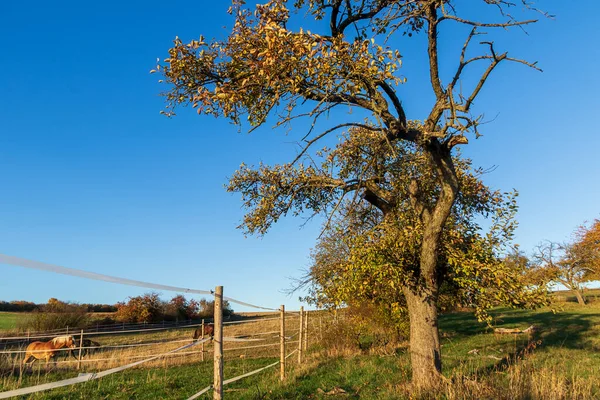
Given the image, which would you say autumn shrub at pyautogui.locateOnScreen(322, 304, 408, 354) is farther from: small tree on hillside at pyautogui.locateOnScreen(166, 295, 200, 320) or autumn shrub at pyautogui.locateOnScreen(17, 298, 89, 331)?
small tree on hillside at pyautogui.locateOnScreen(166, 295, 200, 320)

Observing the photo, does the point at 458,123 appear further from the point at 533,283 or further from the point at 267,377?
the point at 267,377

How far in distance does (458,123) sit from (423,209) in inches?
143

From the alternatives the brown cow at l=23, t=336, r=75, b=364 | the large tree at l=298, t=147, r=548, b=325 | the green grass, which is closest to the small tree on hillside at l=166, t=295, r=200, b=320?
the green grass

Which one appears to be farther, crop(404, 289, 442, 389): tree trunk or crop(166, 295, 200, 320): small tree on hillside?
crop(166, 295, 200, 320): small tree on hillside

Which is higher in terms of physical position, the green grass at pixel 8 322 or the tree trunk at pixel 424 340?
the tree trunk at pixel 424 340

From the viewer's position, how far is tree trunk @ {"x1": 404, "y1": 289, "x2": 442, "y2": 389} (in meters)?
9.90

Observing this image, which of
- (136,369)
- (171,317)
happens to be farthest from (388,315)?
(171,317)

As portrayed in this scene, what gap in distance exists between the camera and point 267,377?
1224 centimetres

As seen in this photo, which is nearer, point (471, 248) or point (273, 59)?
point (273, 59)

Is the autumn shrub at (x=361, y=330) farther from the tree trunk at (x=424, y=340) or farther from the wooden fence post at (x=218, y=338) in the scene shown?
the wooden fence post at (x=218, y=338)

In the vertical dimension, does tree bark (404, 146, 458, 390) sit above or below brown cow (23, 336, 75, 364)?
above

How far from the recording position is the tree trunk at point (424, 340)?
9.90m

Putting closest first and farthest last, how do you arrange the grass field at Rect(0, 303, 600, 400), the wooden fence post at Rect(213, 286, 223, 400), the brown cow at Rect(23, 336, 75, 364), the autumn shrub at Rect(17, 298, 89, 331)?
the wooden fence post at Rect(213, 286, 223, 400)
the grass field at Rect(0, 303, 600, 400)
the brown cow at Rect(23, 336, 75, 364)
the autumn shrub at Rect(17, 298, 89, 331)

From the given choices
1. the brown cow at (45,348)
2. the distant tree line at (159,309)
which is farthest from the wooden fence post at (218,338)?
the distant tree line at (159,309)
